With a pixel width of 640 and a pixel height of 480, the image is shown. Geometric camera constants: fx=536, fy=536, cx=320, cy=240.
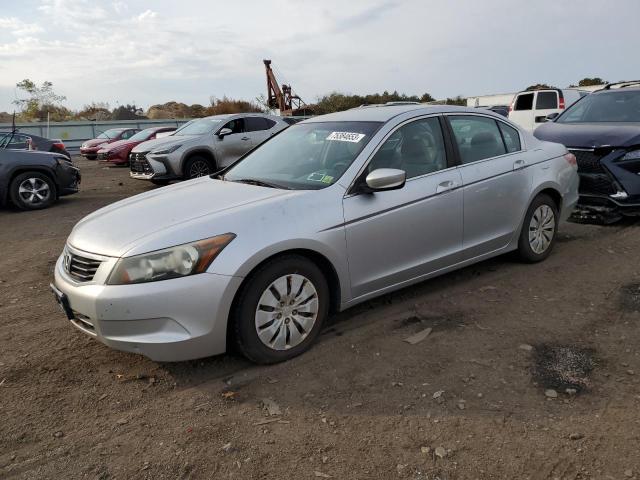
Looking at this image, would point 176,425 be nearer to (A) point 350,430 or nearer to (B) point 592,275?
(A) point 350,430

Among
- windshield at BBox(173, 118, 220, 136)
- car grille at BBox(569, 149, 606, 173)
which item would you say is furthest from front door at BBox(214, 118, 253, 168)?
car grille at BBox(569, 149, 606, 173)

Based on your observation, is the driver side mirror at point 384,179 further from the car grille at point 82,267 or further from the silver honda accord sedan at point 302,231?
the car grille at point 82,267

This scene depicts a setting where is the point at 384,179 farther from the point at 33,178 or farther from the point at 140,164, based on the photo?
the point at 140,164

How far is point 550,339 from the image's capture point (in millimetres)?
3697

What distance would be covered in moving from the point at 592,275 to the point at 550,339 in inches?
63.7

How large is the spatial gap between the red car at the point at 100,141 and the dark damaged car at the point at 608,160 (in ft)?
67.5

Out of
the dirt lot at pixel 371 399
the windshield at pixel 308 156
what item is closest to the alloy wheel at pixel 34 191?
the dirt lot at pixel 371 399

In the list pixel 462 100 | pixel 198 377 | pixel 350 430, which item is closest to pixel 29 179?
pixel 198 377

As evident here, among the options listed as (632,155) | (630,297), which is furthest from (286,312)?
(632,155)

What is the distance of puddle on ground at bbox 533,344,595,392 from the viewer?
314 cm

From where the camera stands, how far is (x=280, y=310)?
339 cm

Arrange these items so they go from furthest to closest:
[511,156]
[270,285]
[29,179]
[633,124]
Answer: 1. [29,179]
2. [633,124]
3. [511,156]
4. [270,285]

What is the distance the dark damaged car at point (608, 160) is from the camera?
652 centimetres

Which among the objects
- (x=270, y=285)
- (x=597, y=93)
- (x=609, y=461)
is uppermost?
(x=597, y=93)
